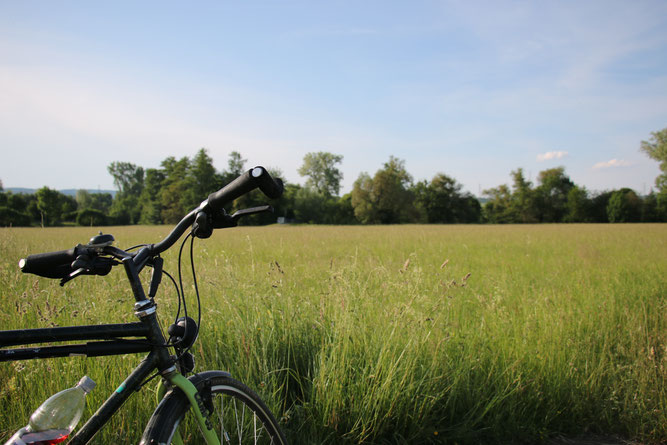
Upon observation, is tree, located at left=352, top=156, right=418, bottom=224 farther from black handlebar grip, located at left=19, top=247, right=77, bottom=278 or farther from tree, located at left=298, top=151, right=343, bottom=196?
black handlebar grip, located at left=19, top=247, right=77, bottom=278

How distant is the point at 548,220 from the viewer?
247 feet

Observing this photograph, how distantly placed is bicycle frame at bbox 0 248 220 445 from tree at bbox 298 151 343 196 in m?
99.9

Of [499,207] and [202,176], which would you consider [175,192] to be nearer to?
[202,176]

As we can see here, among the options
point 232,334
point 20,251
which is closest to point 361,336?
point 232,334

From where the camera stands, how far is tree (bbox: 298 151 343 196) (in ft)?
334

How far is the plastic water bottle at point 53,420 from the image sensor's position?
3.84 feet

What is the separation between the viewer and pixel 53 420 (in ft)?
3.94

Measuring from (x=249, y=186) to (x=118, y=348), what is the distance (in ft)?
2.48

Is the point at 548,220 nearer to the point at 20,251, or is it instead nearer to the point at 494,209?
the point at 494,209

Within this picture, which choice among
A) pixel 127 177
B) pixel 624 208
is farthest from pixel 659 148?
pixel 127 177

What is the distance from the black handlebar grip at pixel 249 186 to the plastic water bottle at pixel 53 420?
689 millimetres

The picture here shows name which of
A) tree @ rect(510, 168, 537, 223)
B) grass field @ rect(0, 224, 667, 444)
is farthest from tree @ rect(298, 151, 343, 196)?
grass field @ rect(0, 224, 667, 444)

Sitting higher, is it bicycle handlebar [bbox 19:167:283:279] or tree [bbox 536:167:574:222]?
tree [bbox 536:167:574:222]

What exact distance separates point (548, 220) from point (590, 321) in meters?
81.1
